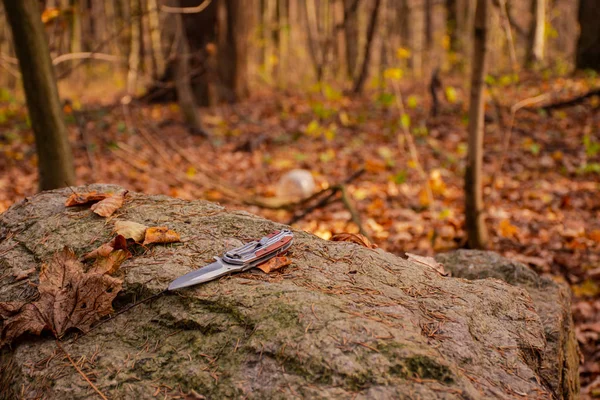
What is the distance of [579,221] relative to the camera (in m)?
5.16

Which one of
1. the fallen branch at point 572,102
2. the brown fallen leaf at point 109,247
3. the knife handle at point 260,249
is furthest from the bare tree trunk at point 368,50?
the brown fallen leaf at point 109,247

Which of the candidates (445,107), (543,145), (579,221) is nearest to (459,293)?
(579,221)

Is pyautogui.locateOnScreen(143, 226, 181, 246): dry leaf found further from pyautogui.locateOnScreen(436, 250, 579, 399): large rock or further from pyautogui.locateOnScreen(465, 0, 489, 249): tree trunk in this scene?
pyautogui.locateOnScreen(465, 0, 489, 249): tree trunk

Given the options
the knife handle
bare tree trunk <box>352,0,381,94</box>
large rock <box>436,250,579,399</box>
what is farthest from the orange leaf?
bare tree trunk <box>352,0,381,94</box>

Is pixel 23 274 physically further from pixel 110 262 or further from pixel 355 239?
pixel 355 239

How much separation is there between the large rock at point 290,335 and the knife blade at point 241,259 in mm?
45

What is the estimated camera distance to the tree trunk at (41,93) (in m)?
3.41

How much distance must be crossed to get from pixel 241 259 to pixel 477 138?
300cm

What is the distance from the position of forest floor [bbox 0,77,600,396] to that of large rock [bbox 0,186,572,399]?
5.69 ft

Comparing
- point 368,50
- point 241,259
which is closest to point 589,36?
point 368,50

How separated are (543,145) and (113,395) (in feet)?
24.3

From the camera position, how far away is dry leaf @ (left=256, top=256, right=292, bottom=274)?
198cm

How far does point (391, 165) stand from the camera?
698 centimetres

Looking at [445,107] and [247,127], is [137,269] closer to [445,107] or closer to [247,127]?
[247,127]
